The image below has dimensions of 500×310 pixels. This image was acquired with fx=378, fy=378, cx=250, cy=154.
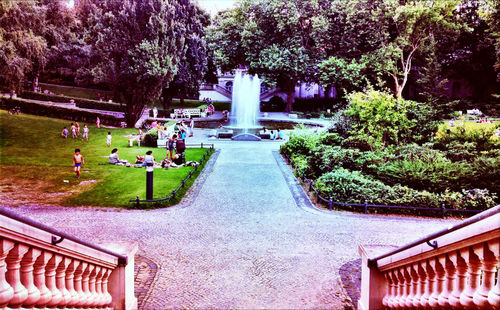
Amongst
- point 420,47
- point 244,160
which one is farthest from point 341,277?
point 420,47

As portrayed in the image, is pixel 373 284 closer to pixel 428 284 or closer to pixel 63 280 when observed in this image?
pixel 428 284

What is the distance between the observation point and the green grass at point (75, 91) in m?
56.8

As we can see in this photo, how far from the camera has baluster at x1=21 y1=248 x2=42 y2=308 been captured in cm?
319

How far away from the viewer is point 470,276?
10.3ft

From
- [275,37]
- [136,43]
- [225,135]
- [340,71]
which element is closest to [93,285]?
[225,135]

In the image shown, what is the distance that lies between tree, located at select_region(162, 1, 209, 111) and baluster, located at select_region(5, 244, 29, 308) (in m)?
38.5

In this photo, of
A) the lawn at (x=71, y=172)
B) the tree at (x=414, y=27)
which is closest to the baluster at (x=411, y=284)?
the lawn at (x=71, y=172)

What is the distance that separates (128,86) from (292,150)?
1830 centimetres

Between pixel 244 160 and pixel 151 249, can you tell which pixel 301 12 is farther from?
pixel 151 249

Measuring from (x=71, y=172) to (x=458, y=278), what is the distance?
17278 millimetres

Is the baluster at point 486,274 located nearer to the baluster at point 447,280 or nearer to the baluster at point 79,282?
the baluster at point 447,280

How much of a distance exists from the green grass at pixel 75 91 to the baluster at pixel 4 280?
58.2 m

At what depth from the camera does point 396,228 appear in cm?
1092

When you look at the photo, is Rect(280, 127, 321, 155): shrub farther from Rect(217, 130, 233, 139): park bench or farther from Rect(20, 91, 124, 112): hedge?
Rect(20, 91, 124, 112): hedge
